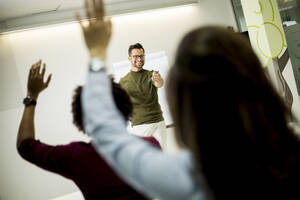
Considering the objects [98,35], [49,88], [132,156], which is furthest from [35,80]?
[49,88]

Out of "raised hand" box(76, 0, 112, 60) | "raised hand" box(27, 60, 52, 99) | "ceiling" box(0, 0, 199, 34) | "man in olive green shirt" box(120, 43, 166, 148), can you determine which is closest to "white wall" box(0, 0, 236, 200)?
"ceiling" box(0, 0, 199, 34)

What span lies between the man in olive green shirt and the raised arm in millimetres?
3066

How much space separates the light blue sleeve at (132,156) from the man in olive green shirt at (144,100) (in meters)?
3.53

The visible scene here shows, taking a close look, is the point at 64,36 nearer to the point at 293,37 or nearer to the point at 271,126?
the point at 293,37

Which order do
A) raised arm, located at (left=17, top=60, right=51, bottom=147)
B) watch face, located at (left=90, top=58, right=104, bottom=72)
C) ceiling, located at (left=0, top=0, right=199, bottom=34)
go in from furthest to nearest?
ceiling, located at (left=0, top=0, right=199, bottom=34)
raised arm, located at (left=17, top=60, right=51, bottom=147)
watch face, located at (left=90, top=58, right=104, bottom=72)

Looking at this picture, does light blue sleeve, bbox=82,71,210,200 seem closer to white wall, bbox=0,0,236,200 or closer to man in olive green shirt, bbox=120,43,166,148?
man in olive green shirt, bbox=120,43,166,148

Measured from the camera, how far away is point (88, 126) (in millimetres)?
688

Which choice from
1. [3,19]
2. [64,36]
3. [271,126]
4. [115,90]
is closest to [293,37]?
[64,36]

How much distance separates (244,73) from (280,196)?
0.74 feet

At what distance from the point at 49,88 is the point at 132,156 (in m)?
4.64

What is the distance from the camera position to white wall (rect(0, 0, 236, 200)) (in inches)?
189

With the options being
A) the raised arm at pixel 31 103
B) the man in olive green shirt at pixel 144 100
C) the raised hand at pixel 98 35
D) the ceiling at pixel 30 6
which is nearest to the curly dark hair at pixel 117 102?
the raised arm at pixel 31 103

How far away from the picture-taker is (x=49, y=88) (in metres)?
5.04

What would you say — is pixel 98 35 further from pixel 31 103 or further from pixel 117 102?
pixel 117 102
